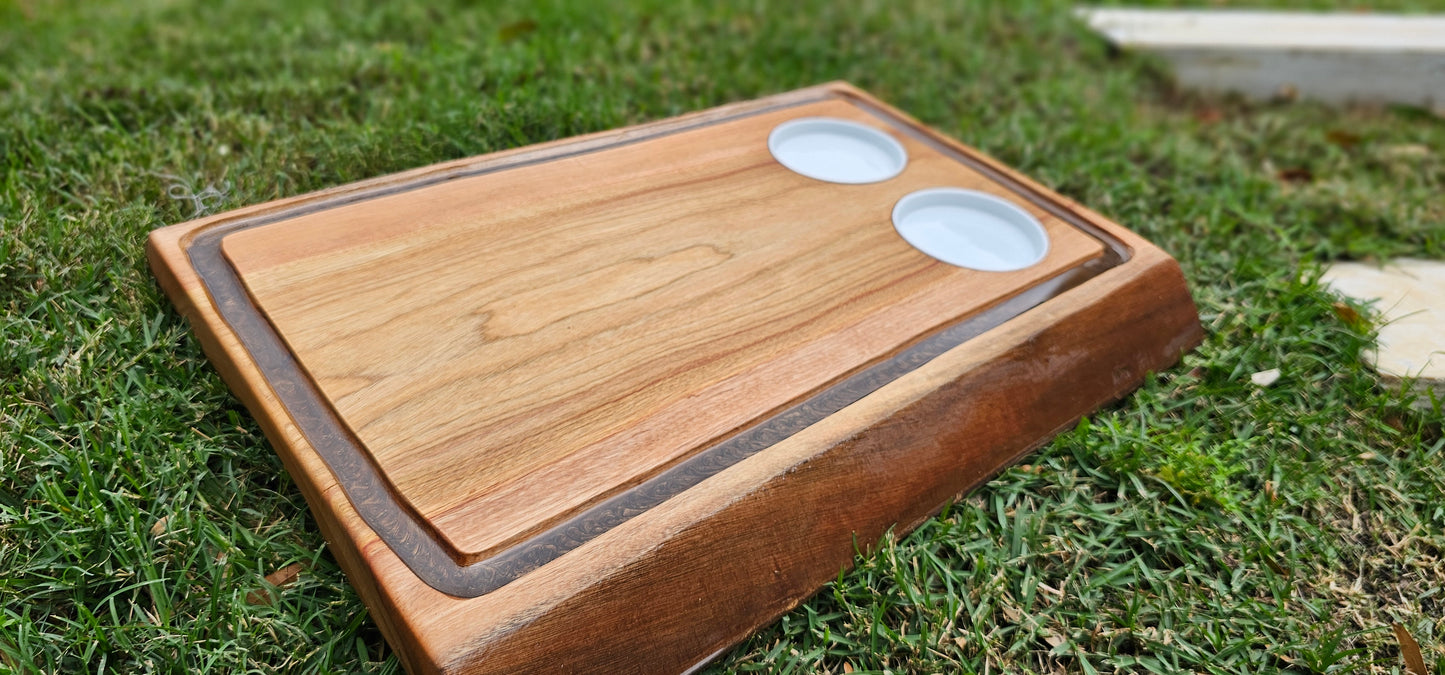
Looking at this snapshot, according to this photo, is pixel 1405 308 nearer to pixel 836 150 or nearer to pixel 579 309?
pixel 836 150

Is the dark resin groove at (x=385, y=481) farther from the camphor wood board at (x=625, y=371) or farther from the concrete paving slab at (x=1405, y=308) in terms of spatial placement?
the concrete paving slab at (x=1405, y=308)

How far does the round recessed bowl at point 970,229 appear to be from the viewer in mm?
1521

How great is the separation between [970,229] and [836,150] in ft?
1.13

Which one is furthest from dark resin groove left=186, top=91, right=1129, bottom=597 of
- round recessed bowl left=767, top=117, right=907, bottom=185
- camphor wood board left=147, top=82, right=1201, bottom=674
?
round recessed bowl left=767, top=117, right=907, bottom=185

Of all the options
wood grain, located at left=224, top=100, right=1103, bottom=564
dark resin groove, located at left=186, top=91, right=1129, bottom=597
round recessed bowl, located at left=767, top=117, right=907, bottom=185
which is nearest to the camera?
dark resin groove, located at left=186, top=91, right=1129, bottom=597

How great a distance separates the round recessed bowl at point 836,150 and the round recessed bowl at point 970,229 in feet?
0.35

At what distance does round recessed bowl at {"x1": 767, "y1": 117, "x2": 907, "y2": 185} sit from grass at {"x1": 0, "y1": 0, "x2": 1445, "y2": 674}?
0.51 metres

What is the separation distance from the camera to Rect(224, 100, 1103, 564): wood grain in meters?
1.06

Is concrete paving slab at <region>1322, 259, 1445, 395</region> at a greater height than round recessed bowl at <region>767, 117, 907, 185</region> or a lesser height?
lesser

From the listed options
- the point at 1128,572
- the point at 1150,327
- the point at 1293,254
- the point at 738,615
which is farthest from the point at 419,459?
the point at 1293,254

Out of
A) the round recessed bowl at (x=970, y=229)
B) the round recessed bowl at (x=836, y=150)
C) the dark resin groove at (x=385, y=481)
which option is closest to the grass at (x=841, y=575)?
the dark resin groove at (x=385, y=481)

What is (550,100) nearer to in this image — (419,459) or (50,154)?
(50,154)

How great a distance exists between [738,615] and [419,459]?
414mm

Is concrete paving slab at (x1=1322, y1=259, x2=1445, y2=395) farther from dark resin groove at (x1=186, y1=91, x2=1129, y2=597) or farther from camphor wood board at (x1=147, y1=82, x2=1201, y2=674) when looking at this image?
dark resin groove at (x1=186, y1=91, x2=1129, y2=597)
